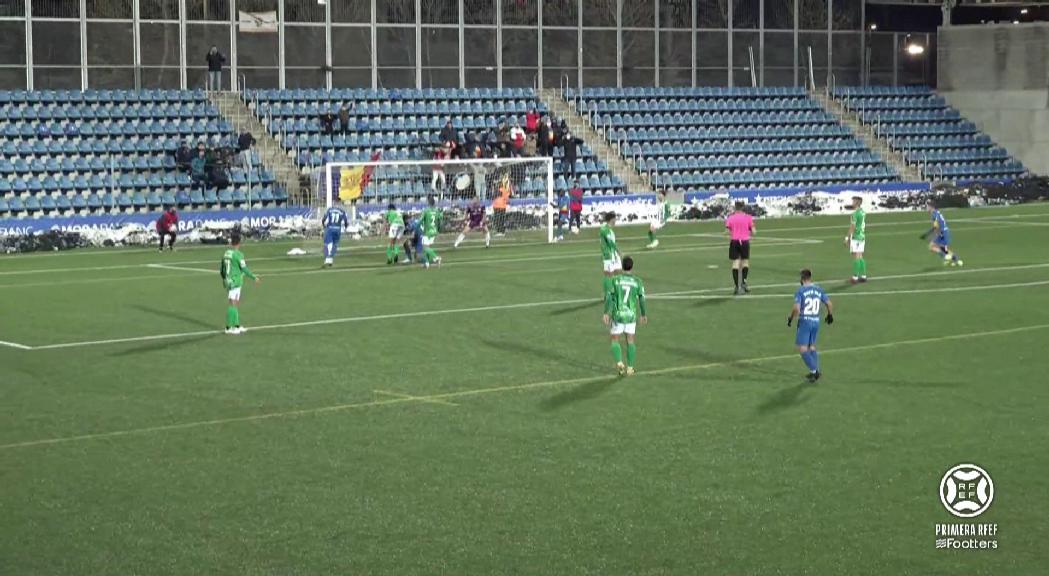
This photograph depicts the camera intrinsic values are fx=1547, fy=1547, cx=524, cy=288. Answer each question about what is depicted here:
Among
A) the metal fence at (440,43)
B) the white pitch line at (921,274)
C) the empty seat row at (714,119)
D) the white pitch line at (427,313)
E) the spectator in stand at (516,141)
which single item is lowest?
the white pitch line at (427,313)

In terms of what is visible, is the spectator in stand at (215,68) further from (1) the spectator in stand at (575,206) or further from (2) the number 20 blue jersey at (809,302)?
(2) the number 20 blue jersey at (809,302)

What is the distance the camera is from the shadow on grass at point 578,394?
18.5m

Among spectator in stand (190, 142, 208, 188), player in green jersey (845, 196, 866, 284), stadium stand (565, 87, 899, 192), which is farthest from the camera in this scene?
stadium stand (565, 87, 899, 192)

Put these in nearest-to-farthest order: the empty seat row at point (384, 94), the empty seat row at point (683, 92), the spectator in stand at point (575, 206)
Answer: the spectator in stand at point (575, 206) → the empty seat row at point (384, 94) → the empty seat row at point (683, 92)

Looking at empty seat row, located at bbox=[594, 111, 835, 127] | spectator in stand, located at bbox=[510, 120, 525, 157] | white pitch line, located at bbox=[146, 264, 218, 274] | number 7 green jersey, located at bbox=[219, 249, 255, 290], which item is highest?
empty seat row, located at bbox=[594, 111, 835, 127]

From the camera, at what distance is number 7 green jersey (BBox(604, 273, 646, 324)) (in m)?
20.0

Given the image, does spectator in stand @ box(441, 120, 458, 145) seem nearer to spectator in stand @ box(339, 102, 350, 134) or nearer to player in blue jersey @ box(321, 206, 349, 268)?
spectator in stand @ box(339, 102, 350, 134)

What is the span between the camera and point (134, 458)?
51.5ft

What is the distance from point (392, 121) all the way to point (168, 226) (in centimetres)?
1110

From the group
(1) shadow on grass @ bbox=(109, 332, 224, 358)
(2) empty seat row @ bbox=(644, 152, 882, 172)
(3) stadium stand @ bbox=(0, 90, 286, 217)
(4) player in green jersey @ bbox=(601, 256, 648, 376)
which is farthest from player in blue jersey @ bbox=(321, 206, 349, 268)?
(2) empty seat row @ bbox=(644, 152, 882, 172)

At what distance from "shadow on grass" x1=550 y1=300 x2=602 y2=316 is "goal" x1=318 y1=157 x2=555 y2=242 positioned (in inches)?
545

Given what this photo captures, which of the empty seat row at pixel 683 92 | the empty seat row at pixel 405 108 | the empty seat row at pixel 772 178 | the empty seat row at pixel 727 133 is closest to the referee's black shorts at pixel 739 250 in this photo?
the empty seat row at pixel 405 108

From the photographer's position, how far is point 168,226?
133 feet

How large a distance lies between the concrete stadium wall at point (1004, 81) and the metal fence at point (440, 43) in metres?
2.01
